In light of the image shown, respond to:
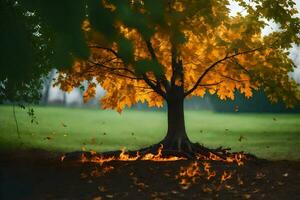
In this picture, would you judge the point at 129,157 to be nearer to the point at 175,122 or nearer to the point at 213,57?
the point at 175,122

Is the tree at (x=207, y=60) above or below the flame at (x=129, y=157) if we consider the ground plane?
above

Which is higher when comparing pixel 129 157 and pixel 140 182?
pixel 129 157

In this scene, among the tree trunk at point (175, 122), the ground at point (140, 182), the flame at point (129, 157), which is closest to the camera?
the ground at point (140, 182)

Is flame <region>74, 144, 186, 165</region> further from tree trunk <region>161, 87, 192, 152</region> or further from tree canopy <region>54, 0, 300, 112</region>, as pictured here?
tree canopy <region>54, 0, 300, 112</region>

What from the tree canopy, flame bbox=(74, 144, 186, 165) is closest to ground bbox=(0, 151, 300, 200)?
flame bbox=(74, 144, 186, 165)

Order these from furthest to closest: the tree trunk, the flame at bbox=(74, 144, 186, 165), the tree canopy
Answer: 1. the tree trunk
2. the flame at bbox=(74, 144, 186, 165)
3. the tree canopy

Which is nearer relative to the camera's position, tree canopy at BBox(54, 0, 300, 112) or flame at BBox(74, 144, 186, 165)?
tree canopy at BBox(54, 0, 300, 112)

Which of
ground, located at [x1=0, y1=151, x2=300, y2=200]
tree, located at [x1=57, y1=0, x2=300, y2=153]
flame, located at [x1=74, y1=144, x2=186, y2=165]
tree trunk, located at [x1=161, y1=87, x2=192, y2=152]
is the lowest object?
ground, located at [x1=0, y1=151, x2=300, y2=200]

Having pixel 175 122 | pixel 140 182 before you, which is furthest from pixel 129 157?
pixel 140 182

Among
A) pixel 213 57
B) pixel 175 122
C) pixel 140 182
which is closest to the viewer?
pixel 140 182

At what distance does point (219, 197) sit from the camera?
9500mm

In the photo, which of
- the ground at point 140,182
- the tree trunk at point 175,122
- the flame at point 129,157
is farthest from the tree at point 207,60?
the ground at point 140,182

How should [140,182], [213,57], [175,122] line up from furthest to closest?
[175,122] < [213,57] < [140,182]

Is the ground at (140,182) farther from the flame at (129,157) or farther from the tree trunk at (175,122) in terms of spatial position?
the tree trunk at (175,122)
